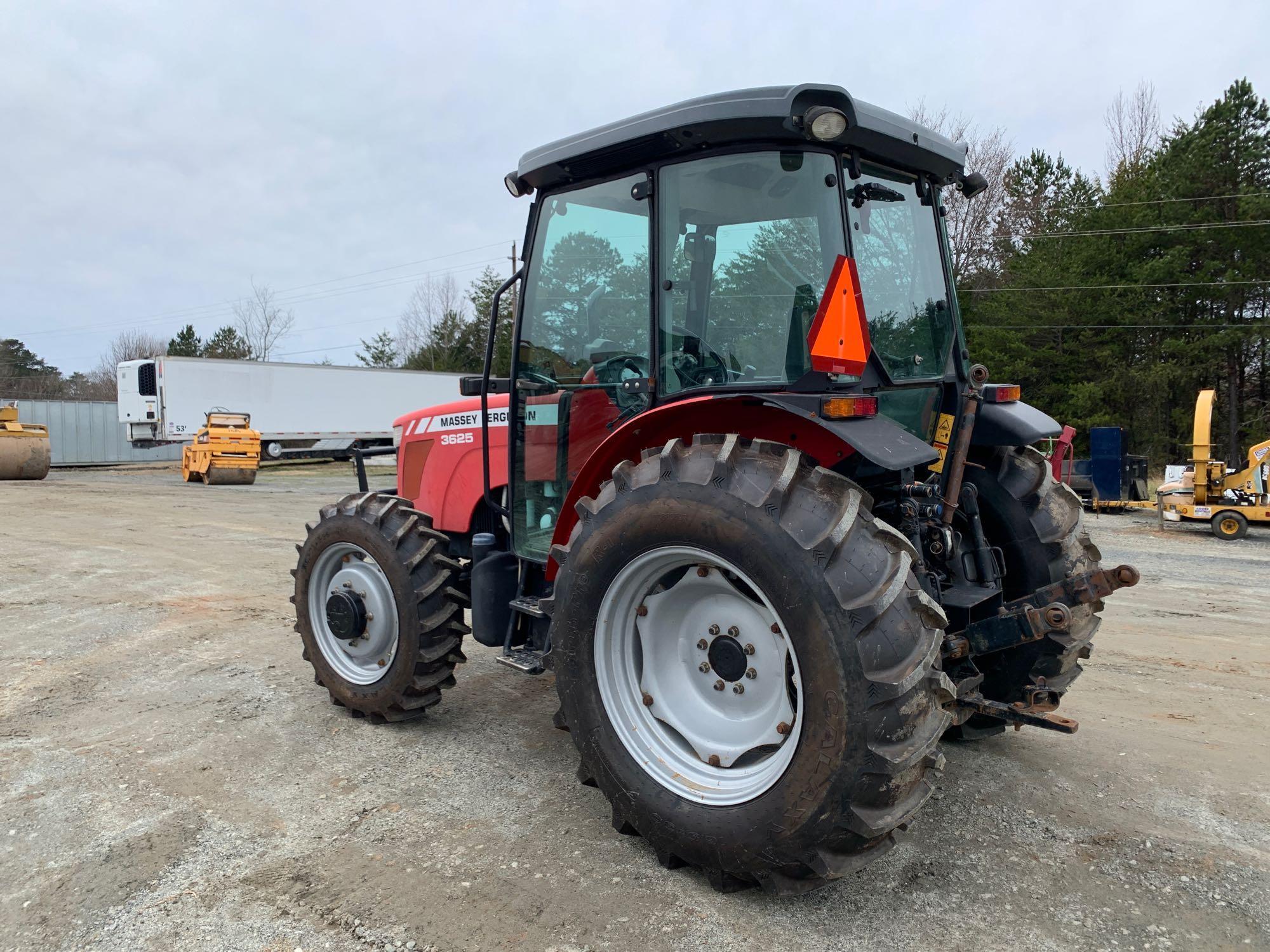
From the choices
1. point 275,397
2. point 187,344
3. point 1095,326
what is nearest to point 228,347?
point 187,344

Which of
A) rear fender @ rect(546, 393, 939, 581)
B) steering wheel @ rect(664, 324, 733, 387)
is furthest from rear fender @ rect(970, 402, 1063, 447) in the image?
steering wheel @ rect(664, 324, 733, 387)

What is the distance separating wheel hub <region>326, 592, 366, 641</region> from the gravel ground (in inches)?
17.6

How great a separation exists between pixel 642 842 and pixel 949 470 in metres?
1.80

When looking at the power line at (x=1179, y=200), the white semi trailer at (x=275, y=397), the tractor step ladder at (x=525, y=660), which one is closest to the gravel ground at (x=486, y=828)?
the tractor step ladder at (x=525, y=660)

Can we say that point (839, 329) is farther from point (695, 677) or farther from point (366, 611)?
point (366, 611)

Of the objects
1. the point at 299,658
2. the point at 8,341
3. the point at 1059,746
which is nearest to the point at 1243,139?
the point at 1059,746

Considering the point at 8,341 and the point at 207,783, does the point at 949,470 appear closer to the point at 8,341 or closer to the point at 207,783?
the point at 207,783

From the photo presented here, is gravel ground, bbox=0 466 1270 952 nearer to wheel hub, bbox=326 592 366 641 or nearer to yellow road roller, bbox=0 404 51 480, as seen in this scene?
wheel hub, bbox=326 592 366 641

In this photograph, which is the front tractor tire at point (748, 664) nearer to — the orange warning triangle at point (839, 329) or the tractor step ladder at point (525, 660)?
the orange warning triangle at point (839, 329)

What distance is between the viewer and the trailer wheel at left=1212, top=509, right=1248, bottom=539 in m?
12.4

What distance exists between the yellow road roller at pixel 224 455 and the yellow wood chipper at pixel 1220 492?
1915 cm

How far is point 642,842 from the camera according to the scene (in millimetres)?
2938

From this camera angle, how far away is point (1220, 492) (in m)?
12.9

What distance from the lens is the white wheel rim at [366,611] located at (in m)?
4.04
